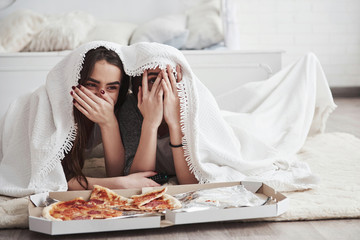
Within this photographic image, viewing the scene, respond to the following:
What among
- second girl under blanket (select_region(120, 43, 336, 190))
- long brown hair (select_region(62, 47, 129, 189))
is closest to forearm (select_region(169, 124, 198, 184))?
second girl under blanket (select_region(120, 43, 336, 190))

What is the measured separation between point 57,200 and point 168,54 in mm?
539

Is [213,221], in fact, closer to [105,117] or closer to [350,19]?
[105,117]

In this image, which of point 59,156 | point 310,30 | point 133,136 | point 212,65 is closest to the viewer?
point 59,156

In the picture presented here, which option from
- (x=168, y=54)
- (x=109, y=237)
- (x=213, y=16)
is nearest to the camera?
(x=109, y=237)

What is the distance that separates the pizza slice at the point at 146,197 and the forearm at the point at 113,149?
1.12 ft

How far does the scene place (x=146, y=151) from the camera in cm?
154

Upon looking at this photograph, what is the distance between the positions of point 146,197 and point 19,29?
8.11ft

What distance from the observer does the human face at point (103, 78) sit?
4.83ft

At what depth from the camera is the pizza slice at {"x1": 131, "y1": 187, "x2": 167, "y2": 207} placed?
4.04 ft

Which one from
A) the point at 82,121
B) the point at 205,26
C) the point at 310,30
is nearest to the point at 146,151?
the point at 82,121

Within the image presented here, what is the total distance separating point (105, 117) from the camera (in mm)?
1501

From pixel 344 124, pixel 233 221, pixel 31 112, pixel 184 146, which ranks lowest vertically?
pixel 344 124

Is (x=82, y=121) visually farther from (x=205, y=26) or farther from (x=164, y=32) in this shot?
(x=205, y=26)

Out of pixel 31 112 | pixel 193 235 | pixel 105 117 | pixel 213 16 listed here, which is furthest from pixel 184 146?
pixel 213 16
